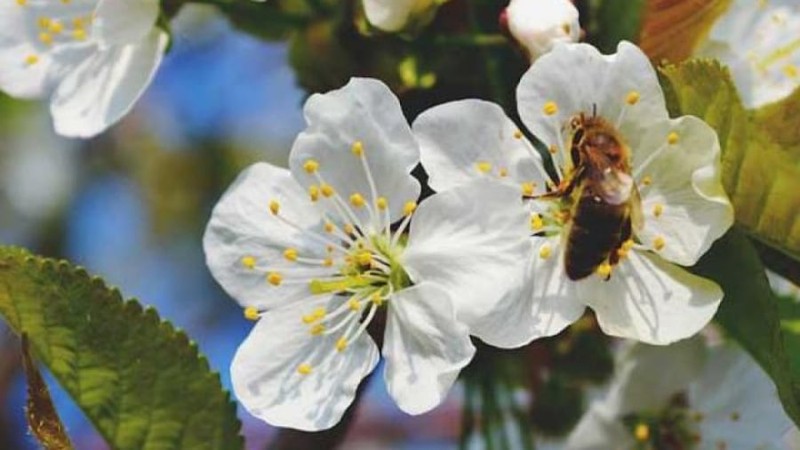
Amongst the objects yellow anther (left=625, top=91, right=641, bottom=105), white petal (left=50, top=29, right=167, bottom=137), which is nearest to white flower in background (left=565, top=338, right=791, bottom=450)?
yellow anther (left=625, top=91, right=641, bottom=105)

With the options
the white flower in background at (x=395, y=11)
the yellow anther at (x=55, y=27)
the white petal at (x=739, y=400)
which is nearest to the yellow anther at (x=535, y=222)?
the white flower in background at (x=395, y=11)

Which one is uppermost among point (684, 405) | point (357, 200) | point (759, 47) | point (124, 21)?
point (124, 21)

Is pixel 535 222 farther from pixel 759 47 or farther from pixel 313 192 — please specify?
pixel 759 47

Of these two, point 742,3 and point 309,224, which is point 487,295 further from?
point 742,3

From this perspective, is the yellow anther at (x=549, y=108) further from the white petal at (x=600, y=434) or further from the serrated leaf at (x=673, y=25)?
the white petal at (x=600, y=434)

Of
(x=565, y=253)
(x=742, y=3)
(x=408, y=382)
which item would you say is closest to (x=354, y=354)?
(x=408, y=382)

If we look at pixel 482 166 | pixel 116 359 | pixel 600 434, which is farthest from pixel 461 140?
pixel 600 434
